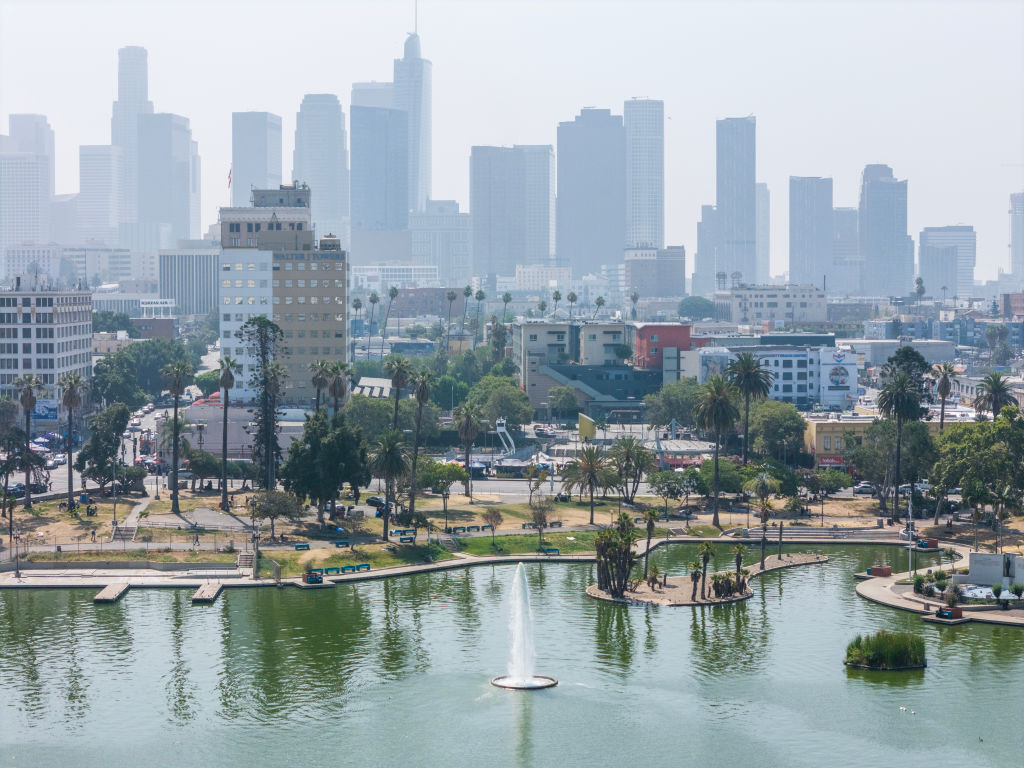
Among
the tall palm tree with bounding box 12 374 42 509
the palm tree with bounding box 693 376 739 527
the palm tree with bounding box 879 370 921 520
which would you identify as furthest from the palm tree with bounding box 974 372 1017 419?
the tall palm tree with bounding box 12 374 42 509

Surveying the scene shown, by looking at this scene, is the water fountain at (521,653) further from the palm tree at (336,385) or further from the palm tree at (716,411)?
the palm tree at (336,385)

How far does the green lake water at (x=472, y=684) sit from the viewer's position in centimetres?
7350

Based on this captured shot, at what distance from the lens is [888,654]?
87812mm

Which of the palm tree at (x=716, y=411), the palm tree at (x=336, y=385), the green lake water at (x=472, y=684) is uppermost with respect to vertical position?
the palm tree at (x=336, y=385)

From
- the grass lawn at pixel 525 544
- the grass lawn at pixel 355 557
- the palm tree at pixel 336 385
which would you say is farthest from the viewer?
the palm tree at pixel 336 385

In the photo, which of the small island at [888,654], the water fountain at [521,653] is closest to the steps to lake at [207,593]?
the water fountain at [521,653]

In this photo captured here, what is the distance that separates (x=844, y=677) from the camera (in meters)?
86.1

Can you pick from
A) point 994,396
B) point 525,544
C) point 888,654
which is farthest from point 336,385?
point 994,396

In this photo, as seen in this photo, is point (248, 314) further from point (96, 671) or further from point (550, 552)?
point (96, 671)

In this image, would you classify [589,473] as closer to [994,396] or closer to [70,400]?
[70,400]

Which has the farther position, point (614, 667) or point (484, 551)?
point (484, 551)

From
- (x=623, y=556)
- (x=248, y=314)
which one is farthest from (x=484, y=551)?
(x=248, y=314)

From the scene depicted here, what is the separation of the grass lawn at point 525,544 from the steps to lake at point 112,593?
29.0m

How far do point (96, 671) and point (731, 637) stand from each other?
1599 inches
